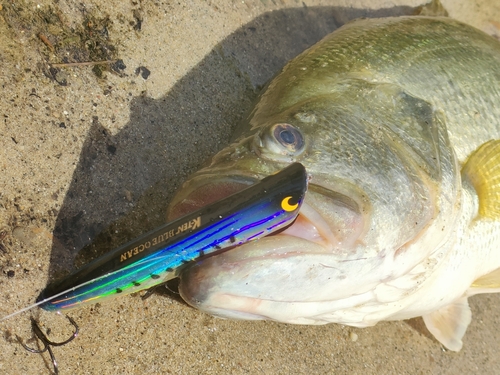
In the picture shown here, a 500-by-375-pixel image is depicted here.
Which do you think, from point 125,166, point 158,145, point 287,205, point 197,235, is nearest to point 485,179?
point 287,205

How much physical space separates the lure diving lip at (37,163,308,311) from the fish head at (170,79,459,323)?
2.6 inches

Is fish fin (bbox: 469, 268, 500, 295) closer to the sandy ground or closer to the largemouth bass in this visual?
the largemouth bass

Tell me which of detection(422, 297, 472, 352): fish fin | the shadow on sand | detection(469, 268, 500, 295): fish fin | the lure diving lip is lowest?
detection(422, 297, 472, 352): fish fin

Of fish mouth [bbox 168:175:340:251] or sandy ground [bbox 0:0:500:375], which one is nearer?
fish mouth [bbox 168:175:340:251]

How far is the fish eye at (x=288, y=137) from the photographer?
189 cm

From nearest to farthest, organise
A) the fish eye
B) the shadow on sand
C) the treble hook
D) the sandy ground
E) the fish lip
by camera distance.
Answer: the fish lip → the fish eye → the treble hook → the sandy ground → the shadow on sand

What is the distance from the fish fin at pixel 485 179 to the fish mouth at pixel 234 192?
1.14 m

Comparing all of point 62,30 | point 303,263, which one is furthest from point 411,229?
point 62,30

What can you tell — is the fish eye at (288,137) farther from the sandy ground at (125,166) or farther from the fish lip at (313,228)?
the sandy ground at (125,166)

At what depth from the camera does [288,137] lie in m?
1.91

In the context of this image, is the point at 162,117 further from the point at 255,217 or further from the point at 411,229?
the point at 411,229

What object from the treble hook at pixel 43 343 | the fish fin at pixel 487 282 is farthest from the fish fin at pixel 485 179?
the treble hook at pixel 43 343

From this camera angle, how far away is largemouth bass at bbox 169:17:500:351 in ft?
5.68

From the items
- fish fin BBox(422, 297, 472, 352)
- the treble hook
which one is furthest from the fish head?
fish fin BBox(422, 297, 472, 352)
